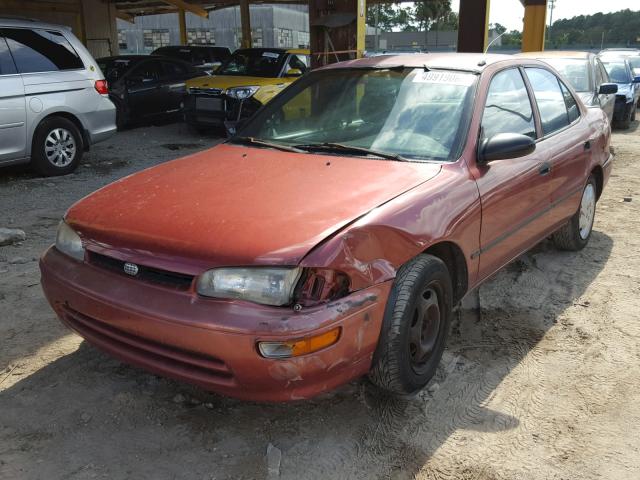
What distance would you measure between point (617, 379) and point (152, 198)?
2566 mm

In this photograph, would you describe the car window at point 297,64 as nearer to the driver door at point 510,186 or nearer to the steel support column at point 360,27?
the steel support column at point 360,27

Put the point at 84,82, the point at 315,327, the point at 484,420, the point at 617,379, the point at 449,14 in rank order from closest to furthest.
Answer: the point at 315,327 < the point at 484,420 < the point at 617,379 < the point at 84,82 < the point at 449,14

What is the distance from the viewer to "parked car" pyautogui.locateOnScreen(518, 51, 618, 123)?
797 centimetres

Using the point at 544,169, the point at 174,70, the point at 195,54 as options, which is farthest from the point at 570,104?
the point at 195,54

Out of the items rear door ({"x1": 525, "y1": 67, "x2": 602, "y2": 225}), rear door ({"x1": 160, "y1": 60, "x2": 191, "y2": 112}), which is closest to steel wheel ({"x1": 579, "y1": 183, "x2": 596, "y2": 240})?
rear door ({"x1": 525, "y1": 67, "x2": 602, "y2": 225})

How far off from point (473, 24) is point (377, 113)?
9154mm

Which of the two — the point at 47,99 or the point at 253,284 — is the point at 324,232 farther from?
the point at 47,99

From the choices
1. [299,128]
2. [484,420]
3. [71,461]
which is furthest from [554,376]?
[71,461]

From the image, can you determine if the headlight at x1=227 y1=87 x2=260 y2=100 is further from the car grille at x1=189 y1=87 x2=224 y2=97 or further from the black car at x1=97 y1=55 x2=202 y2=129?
the black car at x1=97 y1=55 x2=202 y2=129

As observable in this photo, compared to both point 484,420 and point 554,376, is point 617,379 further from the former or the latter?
point 484,420

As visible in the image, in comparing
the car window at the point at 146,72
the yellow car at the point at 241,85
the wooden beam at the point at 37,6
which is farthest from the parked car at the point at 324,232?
the wooden beam at the point at 37,6

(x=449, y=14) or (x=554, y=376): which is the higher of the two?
(x=449, y=14)

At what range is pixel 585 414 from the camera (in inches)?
113

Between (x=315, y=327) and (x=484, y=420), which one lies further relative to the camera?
(x=484, y=420)
